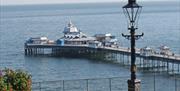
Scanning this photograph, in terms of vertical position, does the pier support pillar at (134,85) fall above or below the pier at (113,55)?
above

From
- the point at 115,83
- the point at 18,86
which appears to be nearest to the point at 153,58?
the point at 115,83

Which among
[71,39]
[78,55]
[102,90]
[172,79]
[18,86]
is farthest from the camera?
[71,39]

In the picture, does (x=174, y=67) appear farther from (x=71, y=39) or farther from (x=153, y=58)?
(x=71, y=39)

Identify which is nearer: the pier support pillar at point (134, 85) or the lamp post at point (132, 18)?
the lamp post at point (132, 18)

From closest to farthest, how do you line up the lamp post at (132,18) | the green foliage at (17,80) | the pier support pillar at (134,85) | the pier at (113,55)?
1. the lamp post at (132,18)
2. the pier support pillar at (134,85)
3. the green foliage at (17,80)
4. the pier at (113,55)

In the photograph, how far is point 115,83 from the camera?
54469 millimetres

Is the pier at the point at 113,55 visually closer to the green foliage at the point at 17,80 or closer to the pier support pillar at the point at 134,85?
the green foliage at the point at 17,80

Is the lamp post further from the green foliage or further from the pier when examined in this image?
the pier

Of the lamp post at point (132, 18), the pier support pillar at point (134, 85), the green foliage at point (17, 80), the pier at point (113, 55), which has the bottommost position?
the pier at point (113, 55)

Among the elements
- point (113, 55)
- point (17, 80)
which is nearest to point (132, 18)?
point (17, 80)

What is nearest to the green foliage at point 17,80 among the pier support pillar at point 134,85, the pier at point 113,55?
the pier support pillar at point 134,85

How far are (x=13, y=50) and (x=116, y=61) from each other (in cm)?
2508

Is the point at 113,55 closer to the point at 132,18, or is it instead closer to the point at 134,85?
the point at 134,85

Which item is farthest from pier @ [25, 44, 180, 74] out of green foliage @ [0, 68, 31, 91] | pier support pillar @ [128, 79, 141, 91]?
pier support pillar @ [128, 79, 141, 91]
